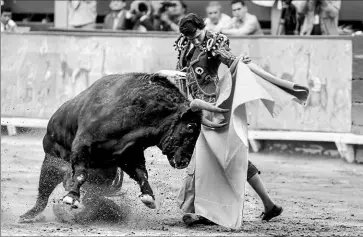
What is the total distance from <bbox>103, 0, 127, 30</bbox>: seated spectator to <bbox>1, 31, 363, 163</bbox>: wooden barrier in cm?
87

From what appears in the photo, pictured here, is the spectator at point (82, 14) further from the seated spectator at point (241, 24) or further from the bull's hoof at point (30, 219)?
the bull's hoof at point (30, 219)

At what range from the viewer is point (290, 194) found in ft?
33.6

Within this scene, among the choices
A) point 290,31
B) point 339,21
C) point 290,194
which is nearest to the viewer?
A: point 290,194

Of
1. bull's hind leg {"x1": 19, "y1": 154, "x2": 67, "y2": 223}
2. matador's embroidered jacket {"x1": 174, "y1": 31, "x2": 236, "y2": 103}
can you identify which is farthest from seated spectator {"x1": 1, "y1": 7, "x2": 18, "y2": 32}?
matador's embroidered jacket {"x1": 174, "y1": 31, "x2": 236, "y2": 103}

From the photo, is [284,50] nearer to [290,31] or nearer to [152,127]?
[290,31]

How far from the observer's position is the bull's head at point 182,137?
7750 millimetres

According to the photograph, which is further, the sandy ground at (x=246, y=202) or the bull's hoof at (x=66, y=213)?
the bull's hoof at (x=66, y=213)

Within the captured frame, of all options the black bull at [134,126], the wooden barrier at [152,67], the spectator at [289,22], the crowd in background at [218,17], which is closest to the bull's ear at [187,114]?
the black bull at [134,126]

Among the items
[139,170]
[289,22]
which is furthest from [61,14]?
[139,170]

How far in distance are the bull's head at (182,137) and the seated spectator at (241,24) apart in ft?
18.7

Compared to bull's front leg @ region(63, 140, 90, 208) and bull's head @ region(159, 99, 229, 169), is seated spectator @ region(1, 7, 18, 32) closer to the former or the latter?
bull's front leg @ region(63, 140, 90, 208)

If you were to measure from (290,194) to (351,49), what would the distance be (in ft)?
10.4

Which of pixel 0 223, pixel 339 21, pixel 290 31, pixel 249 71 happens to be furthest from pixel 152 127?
pixel 339 21

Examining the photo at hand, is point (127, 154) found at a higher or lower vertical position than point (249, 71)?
lower
